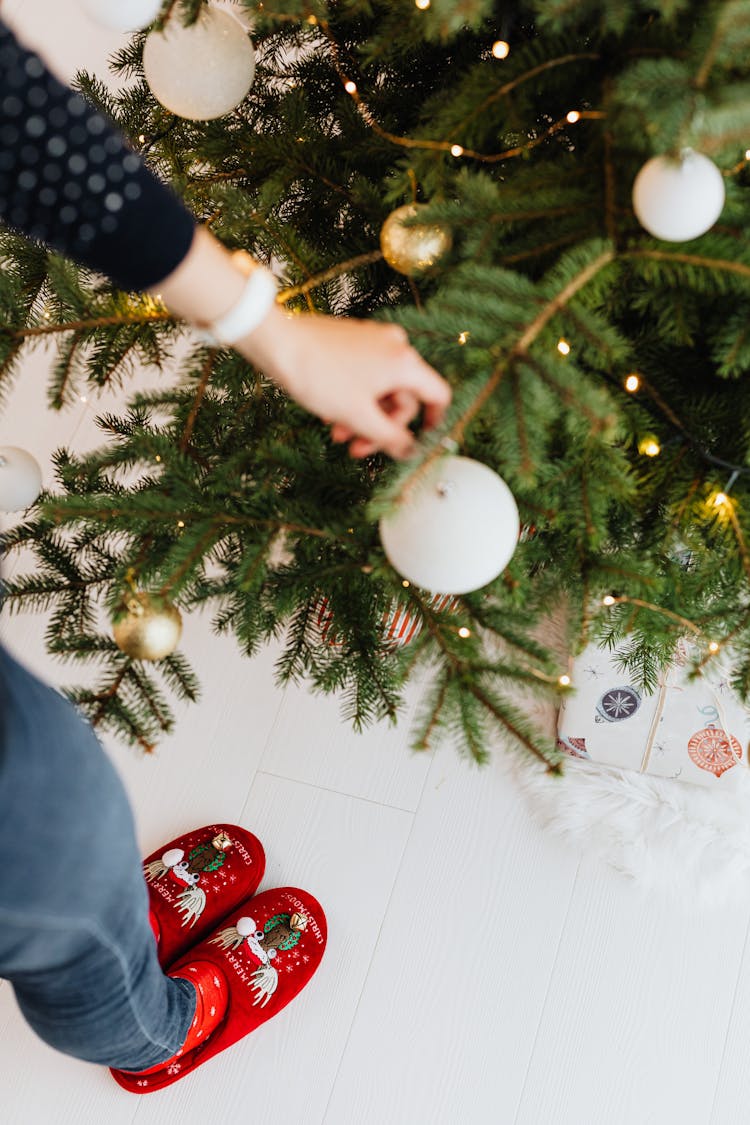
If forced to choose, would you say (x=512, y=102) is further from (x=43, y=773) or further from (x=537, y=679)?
(x=43, y=773)

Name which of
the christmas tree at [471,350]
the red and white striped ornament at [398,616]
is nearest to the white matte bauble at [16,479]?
the christmas tree at [471,350]

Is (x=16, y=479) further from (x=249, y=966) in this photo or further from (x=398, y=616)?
(x=249, y=966)

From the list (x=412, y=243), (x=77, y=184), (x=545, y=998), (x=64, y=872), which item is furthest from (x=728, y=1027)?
(x=77, y=184)

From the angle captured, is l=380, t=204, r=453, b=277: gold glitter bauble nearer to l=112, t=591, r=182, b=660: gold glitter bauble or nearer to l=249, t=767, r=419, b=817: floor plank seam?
l=112, t=591, r=182, b=660: gold glitter bauble

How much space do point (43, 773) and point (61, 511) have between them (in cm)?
20

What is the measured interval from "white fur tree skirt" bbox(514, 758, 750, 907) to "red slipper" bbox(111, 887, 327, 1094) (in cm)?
38

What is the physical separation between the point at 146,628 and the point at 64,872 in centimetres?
17

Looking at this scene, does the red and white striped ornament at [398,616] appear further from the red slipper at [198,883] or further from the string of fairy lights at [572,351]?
the red slipper at [198,883]

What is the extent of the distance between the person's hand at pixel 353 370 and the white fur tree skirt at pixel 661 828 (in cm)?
77

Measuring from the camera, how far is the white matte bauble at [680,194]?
48cm

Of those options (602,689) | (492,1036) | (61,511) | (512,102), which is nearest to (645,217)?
(512,102)

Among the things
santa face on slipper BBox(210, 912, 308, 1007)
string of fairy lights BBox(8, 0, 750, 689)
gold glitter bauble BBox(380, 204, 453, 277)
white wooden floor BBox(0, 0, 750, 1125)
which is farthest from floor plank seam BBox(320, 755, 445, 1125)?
gold glitter bauble BBox(380, 204, 453, 277)

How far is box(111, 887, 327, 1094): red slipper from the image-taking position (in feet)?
3.64

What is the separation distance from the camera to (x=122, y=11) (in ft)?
1.98
